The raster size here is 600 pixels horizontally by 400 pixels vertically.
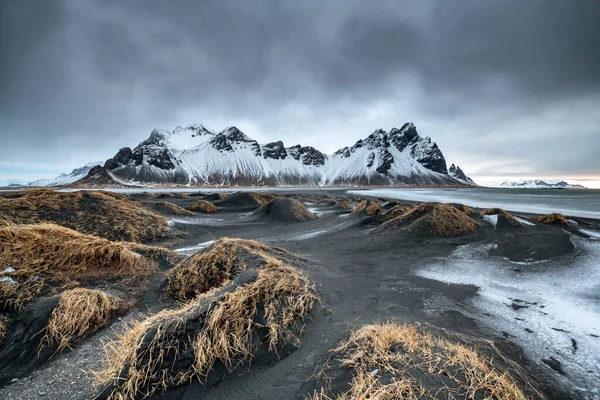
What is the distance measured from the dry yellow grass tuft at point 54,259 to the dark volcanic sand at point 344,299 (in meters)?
1.46

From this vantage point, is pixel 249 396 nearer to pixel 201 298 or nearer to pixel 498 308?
pixel 201 298

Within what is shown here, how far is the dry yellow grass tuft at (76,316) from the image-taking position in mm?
4188

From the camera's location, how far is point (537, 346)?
4582 millimetres

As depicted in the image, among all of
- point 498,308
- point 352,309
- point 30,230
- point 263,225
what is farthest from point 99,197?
point 498,308

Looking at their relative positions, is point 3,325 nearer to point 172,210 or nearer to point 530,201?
point 172,210

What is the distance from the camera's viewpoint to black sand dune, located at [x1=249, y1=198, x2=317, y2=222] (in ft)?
→ 67.0

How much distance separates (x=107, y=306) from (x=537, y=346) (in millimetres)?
7907

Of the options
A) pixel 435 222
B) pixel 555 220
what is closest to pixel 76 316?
pixel 435 222

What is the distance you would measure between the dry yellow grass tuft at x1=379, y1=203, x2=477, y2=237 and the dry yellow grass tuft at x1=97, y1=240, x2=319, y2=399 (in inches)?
414

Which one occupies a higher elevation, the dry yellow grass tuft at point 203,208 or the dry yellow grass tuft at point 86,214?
the dry yellow grass tuft at point 86,214

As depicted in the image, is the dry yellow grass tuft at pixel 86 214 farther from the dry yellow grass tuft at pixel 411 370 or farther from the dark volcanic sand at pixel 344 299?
the dry yellow grass tuft at pixel 411 370

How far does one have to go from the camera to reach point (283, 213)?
20.8 meters

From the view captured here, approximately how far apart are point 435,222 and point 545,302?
23.0ft

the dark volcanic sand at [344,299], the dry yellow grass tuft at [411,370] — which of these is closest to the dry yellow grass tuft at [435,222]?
the dark volcanic sand at [344,299]
